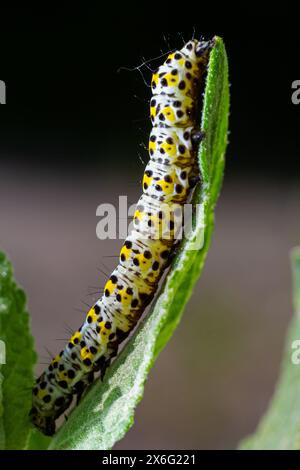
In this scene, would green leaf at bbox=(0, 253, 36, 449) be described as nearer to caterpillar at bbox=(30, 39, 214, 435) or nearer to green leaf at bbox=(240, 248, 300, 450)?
caterpillar at bbox=(30, 39, 214, 435)

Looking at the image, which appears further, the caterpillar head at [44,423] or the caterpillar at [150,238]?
the caterpillar at [150,238]

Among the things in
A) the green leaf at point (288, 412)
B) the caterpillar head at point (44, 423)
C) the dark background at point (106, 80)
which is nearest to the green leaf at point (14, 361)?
the caterpillar head at point (44, 423)

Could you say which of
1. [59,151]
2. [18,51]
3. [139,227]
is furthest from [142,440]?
[18,51]

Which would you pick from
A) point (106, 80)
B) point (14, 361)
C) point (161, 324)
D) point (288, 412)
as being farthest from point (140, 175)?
point (161, 324)

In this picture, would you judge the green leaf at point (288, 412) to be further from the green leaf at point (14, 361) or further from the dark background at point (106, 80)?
the dark background at point (106, 80)

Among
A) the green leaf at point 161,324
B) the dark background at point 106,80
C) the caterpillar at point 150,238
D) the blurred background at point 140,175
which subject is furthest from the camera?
the dark background at point 106,80

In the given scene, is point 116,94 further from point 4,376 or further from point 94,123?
point 4,376

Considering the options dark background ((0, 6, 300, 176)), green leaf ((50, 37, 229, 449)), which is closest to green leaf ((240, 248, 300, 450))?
green leaf ((50, 37, 229, 449))
